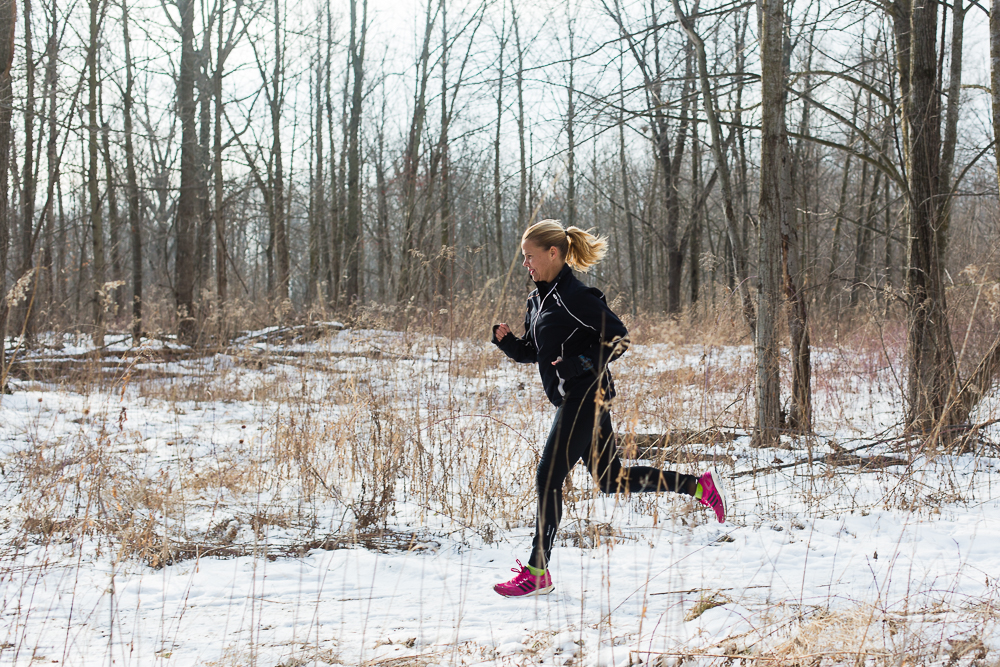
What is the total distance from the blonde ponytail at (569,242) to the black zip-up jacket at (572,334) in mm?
117

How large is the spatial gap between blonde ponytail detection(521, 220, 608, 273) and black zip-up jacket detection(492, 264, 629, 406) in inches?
4.6

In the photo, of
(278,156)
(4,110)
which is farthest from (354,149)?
(4,110)

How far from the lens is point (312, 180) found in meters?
19.5

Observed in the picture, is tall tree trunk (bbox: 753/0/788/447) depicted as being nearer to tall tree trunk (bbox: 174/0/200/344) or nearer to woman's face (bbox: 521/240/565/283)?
woman's face (bbox: 521/240/565/283)

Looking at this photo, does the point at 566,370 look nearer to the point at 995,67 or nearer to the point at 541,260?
the point at 541,260

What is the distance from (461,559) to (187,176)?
9554 mm

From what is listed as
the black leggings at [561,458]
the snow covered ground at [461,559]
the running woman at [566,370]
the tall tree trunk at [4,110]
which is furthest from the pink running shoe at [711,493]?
the tall tree trunk at [4,110]

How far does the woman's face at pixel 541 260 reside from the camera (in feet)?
9.05

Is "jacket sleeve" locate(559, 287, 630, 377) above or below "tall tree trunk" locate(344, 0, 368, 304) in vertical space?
below

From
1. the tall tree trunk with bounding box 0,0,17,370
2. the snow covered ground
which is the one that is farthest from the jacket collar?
the tall tree trunk with bounding box 0,0,17,370

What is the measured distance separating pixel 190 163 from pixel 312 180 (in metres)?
9.25

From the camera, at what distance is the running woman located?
2547 millimetres

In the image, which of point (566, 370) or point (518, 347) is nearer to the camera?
point (566, 370)

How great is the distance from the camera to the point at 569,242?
9.39 ft
